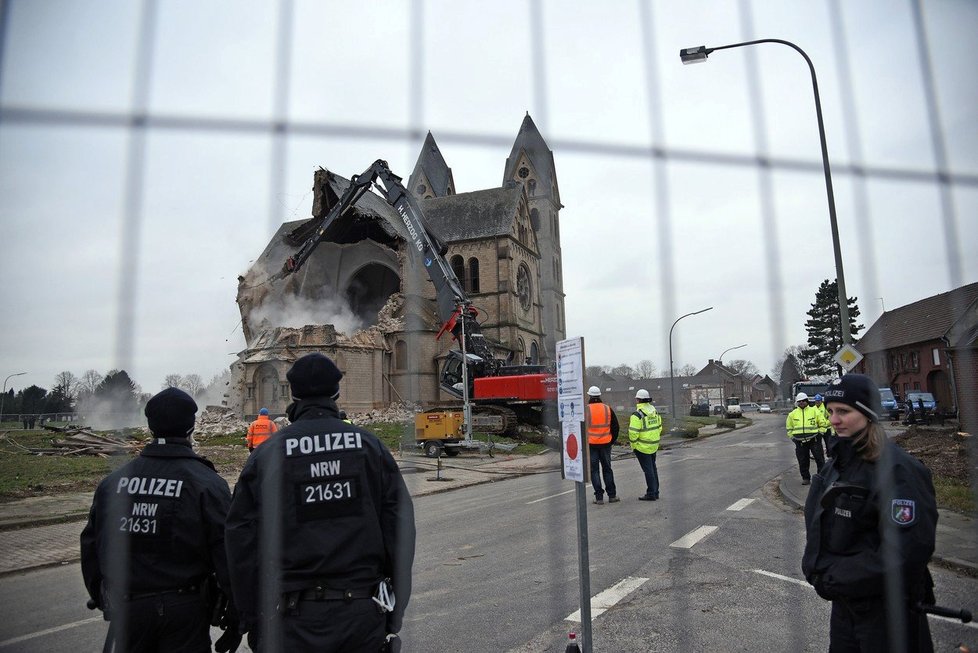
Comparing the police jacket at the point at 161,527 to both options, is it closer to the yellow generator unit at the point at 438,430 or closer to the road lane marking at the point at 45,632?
the road lane marking at the point at 45,632

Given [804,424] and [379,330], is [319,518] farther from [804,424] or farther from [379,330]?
[379,330]

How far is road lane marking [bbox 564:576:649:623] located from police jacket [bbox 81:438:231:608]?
118 inches

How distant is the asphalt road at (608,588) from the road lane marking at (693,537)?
3 centimetres

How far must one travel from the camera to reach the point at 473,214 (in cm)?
4203

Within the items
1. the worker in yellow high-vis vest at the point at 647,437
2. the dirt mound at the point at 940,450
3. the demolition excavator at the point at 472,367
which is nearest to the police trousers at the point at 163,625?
the dirt mound at the point at 940,450

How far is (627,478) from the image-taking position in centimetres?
1556

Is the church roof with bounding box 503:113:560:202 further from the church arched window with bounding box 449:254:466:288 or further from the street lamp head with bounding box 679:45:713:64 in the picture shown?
the church arched window with bounding box 449:254:466:288

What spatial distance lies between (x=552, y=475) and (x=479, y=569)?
8766 millimetres

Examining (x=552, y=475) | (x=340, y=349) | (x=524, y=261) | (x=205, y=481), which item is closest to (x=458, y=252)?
(x=524, y=261)

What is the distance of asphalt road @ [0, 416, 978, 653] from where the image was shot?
4.75 m

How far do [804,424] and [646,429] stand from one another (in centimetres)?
365

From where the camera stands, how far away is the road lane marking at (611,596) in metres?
5.24

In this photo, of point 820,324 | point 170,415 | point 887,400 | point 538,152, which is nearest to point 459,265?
point 887,400

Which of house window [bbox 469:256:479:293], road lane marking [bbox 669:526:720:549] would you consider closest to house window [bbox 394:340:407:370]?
road lane marking [bbox 669:526:720:549]
